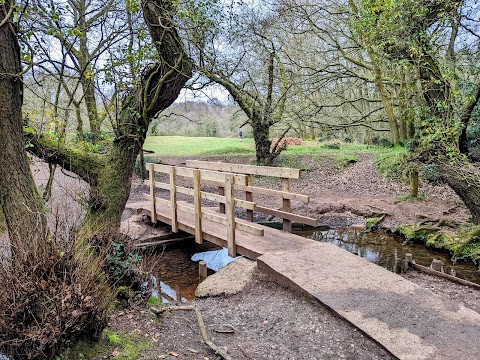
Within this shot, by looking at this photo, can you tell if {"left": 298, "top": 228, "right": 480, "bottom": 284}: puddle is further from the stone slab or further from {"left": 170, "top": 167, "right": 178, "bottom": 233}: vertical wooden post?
{"left": 170, "top": 167, "right": 178, "bottom": 233}: vertical wooden post

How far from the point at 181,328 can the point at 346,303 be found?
1.83m

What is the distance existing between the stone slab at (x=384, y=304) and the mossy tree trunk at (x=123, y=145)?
260 cm

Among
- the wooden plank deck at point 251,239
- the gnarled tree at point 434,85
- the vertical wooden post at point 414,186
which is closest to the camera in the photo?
the wooden plank deck at point 251,239

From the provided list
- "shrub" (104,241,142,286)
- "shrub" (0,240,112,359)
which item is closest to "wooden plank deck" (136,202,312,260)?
"shrub" (104,241,142,286)

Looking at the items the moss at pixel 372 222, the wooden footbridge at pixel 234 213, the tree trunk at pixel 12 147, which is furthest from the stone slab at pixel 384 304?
the moss at pixel 372 222

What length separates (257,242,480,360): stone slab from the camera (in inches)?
128

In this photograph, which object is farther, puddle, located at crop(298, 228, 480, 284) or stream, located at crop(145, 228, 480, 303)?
puddle, located at crop(298, 228, 480, 284)

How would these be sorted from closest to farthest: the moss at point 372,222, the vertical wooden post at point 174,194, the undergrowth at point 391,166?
the vertical wooden post at point 174,194, the moss at point 372,222, the undergrowth at point 391,166

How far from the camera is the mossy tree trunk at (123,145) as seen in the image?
17.4 feet

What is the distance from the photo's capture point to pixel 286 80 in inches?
484

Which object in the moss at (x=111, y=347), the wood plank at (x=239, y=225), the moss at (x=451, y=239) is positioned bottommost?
the moss at (x=451, y=239)

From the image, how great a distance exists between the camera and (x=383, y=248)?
784 cm

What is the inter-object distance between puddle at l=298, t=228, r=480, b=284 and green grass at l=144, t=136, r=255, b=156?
33.6ft

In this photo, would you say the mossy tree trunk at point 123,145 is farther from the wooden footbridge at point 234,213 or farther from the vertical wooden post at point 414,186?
the vertical wooden post at point 414,186
